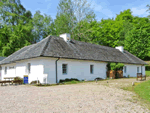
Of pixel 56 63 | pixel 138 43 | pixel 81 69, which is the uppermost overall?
pixel 138 43

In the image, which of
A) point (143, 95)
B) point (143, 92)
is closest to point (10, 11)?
point (143, 92)

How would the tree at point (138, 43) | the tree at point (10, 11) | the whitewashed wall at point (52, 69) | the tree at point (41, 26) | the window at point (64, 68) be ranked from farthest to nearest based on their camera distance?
the tree at point (41, 26), the tree at point (10, 11), the tree at point (138, 43), the window at point (64, 68), the whitewashed wall at point (52, 69)

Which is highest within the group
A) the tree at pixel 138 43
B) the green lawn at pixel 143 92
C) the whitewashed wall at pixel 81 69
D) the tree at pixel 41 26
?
the tree at pixel 41 26

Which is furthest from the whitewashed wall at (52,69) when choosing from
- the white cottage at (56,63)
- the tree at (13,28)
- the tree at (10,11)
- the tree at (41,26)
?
the tree at (41,26)

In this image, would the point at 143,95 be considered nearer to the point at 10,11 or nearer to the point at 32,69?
the point at 32,69

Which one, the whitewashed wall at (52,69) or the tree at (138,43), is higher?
the tree at (138,43)

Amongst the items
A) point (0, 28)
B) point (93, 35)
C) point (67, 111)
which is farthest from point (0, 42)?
point (67, 111)

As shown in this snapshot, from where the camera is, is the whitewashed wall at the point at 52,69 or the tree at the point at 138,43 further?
the tree at the point at 138,43

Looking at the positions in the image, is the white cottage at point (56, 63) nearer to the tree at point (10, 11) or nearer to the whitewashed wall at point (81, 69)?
the whitewashed wall at point (81, 69)

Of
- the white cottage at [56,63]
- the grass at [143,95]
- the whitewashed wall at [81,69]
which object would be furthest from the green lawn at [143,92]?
the white cottage at [56,63]

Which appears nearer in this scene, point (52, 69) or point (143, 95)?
point (143, 95)

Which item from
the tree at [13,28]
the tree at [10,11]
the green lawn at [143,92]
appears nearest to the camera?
the green lawn at [143,92]

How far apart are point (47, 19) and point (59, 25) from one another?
11183 millimetres

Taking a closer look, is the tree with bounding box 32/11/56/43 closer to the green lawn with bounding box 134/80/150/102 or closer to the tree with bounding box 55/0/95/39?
the tree with bounding box 55/0/95/39
